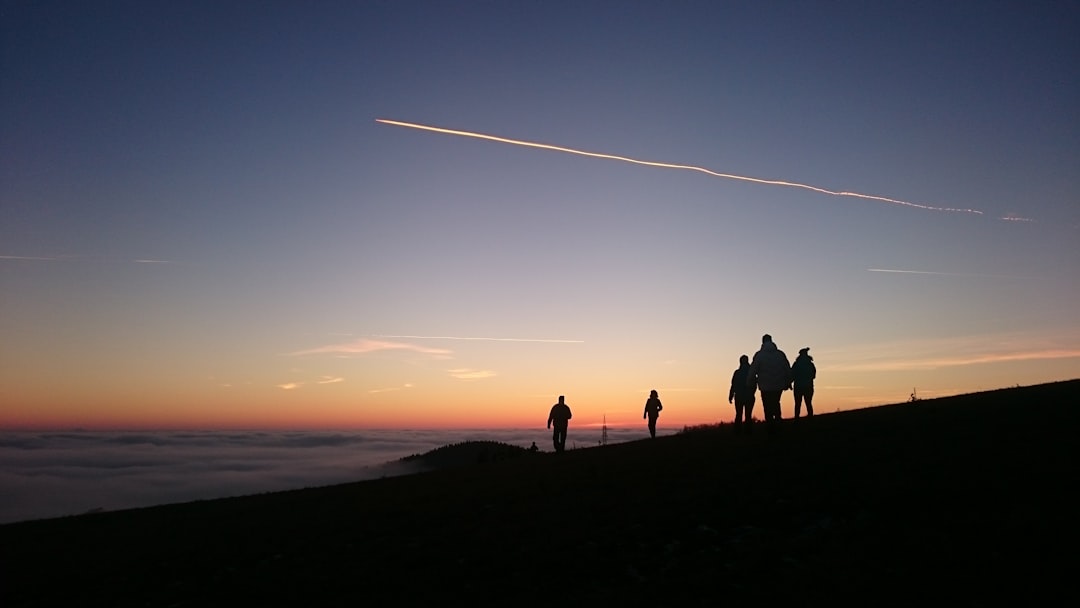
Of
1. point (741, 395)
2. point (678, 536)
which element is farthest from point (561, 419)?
point (678, 536)

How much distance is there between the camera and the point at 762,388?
20000 mm

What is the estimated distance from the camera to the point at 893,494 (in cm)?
1173

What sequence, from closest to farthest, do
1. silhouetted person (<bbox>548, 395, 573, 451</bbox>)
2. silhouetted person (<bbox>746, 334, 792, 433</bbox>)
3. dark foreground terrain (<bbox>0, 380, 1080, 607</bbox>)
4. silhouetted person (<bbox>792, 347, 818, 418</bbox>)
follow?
dark foreground terrain (<bbox>0, 380, 1080, 607</bbox>) → silhouetted person (<bbox>746, 334, 792, 433</bbox>) → silhouetted person (<bbox>792, 347, 818, 418</bbox>) → silhouetted person (<bbox>548, 395, 573, 451</bbox>)

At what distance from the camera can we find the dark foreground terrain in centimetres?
884

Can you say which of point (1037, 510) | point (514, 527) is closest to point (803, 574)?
point (1037, 510)

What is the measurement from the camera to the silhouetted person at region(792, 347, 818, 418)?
24141mm

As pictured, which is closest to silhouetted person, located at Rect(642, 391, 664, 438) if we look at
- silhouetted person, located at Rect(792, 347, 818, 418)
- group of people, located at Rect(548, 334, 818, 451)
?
group of people, located at Rect(548, 334, 818, 451)

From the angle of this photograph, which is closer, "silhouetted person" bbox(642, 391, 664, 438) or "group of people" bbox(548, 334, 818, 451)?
"group of people" bbox(548, 334, 818, 451)

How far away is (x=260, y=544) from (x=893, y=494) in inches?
480

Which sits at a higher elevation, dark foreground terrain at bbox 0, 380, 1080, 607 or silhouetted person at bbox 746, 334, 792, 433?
silhouetted person at bbox 746, 334, 792, 433

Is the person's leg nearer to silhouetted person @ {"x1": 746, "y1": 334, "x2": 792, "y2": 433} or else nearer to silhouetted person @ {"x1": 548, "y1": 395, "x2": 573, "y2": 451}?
silhouetted person @ {"x1": 746, "y1": 334, "x2": 792, "y2": 433}

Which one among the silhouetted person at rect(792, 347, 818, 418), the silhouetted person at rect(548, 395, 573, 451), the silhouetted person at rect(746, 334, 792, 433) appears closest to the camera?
the silhouetted person at rect(746, 334, 792, 433)

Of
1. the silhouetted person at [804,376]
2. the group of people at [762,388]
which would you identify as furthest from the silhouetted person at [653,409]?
the silhouetted person at [804,376]

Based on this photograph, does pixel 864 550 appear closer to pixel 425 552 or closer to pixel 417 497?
pixel 425 552
